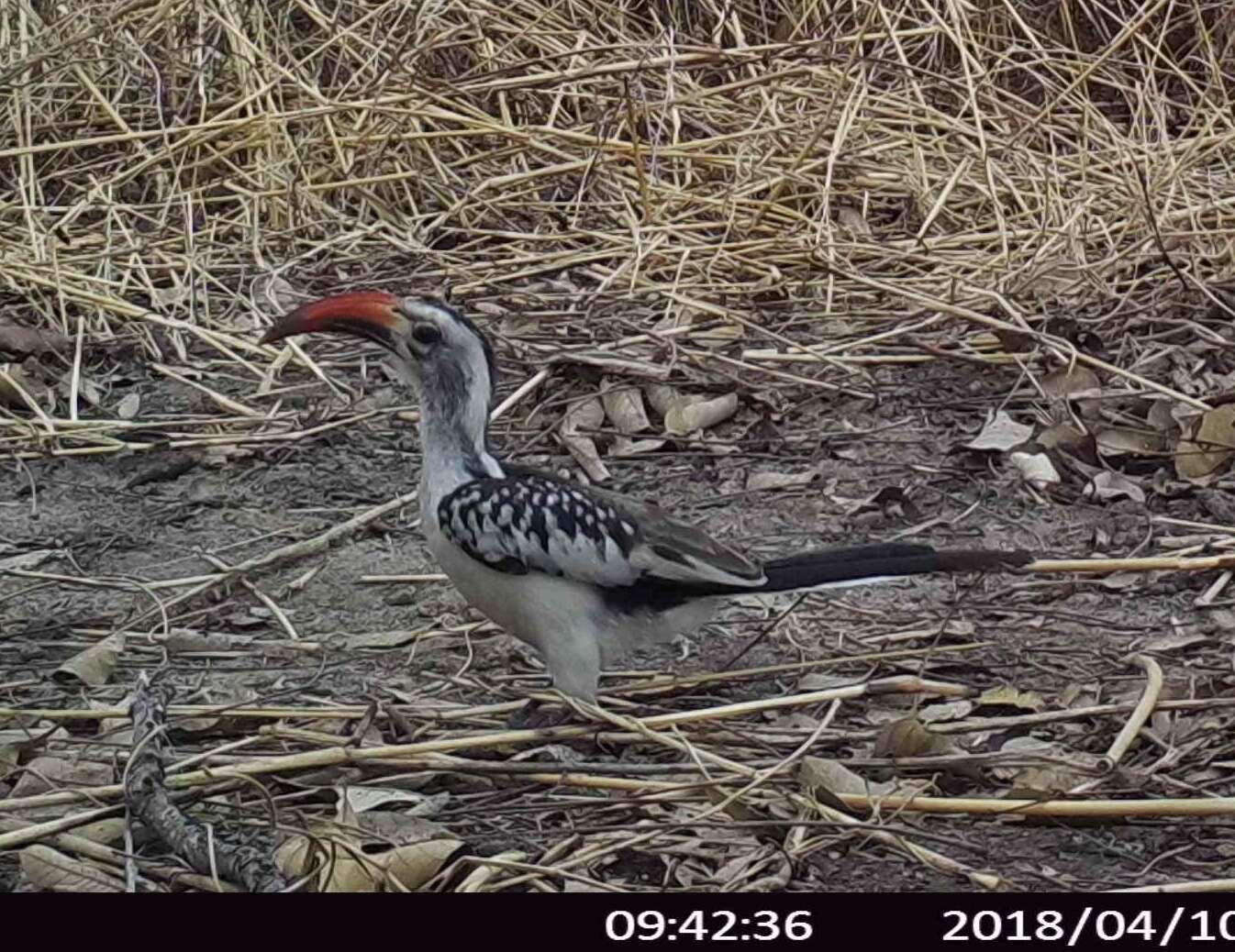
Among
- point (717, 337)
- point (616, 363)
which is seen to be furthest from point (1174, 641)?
point (717, 337)

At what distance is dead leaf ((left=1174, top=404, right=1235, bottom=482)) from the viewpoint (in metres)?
3.61

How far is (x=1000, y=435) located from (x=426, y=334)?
1.31 meters

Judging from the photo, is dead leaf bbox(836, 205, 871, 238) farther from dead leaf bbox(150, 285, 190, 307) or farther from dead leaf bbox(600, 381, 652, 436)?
dead leaf bbox(150, 285, 190, 307)

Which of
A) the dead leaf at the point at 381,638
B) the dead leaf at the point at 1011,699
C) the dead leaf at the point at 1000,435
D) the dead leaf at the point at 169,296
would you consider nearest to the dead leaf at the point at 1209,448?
the dead leaf at the point at 1000,435

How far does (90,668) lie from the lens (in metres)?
2.97

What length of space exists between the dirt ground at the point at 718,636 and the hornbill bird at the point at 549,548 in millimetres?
137

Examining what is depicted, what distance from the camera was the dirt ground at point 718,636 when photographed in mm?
2475

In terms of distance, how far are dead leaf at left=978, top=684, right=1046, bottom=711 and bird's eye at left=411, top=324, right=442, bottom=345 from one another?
2.89 ft

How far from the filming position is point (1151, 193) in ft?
15.2

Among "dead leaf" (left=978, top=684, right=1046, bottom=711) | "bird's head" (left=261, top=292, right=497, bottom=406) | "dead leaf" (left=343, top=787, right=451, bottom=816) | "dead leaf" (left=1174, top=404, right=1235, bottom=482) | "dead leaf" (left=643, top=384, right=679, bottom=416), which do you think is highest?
"bird's head" (left=261, top=292, right=497, bottom=406)

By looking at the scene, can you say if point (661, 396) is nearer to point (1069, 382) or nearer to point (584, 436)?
point (584, 436)

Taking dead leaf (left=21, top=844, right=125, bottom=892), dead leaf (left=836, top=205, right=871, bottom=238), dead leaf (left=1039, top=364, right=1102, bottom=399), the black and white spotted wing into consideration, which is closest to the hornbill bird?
the black and white spotted wing
